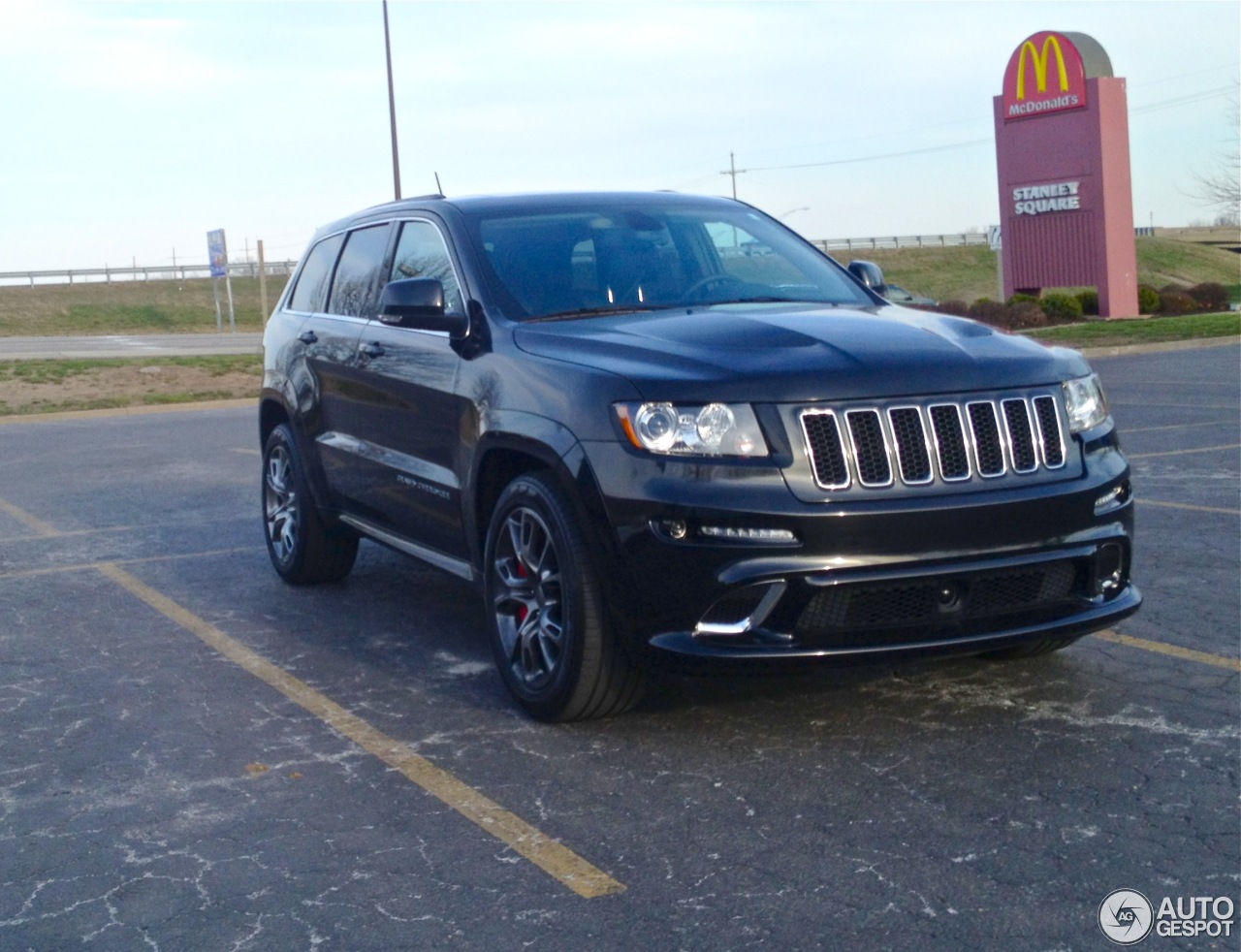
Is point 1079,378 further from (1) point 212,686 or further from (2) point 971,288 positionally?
(2) point 971,288

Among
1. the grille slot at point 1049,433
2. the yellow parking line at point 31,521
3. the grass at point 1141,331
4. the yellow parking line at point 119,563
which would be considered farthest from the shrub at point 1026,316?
the grille slot at point 1049,433

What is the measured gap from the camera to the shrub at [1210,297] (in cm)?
3441

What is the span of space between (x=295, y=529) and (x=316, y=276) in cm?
128

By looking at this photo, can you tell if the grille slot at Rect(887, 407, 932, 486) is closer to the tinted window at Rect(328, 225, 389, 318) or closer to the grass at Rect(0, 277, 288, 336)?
the tinted window at Rect(328, 225, 389, 318)

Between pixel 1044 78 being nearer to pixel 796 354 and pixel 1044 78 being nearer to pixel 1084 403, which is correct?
pixel 1084 403

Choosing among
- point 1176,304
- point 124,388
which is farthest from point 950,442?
point 1176,304

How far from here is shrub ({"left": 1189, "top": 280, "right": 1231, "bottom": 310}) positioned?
34406 millimetres

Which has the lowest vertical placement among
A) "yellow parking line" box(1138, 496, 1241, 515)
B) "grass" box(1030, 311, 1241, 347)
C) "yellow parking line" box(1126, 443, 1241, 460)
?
"yellow parking line" box(1138, 496, 1241, 515)

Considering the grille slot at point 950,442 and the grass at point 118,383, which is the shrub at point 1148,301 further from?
the grille slot at point 950,442

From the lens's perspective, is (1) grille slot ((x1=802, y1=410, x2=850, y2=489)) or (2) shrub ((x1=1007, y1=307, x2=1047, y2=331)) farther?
(2) shrub ((x1=1007, y1=307, x2=1047, y2=331))

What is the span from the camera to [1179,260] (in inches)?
2889

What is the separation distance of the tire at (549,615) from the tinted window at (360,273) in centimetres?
189

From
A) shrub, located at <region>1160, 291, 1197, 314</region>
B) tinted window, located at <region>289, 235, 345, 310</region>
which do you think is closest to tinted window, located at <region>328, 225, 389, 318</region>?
tinted window, located at <region>289, 235, 345, 310</region>

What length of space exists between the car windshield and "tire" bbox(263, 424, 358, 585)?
204 centimetres
